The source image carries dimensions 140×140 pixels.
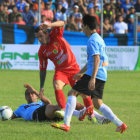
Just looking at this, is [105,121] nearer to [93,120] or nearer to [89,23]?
[93,120]

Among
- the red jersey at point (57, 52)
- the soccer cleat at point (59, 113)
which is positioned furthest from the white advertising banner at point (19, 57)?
the soccer cleat at point (59, 113)

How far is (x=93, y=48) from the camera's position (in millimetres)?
6703

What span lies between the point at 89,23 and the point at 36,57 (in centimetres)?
1426

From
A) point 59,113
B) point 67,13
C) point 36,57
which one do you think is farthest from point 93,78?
point 67,13

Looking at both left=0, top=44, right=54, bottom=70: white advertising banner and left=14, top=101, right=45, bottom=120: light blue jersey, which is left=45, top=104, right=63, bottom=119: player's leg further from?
left=0, top=44, right=54, bottom=70: white advertising banner

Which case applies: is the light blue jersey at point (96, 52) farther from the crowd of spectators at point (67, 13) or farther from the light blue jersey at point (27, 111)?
the crowd of spectators at point (67, 13)

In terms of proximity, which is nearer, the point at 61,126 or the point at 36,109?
the point at 61,126

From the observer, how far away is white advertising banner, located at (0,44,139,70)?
21.0 metres

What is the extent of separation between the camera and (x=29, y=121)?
822 cm

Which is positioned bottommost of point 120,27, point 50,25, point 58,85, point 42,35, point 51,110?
point 51,110

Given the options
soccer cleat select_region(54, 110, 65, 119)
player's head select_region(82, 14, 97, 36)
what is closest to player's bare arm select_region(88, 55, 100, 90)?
player's head select_region(82, 14, 97, 36)

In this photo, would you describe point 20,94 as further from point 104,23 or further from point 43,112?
point 104,23

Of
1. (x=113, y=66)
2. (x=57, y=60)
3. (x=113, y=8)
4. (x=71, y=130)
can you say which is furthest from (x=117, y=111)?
(x=113, y=8)

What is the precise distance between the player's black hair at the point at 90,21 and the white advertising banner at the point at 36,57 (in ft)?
46.2
